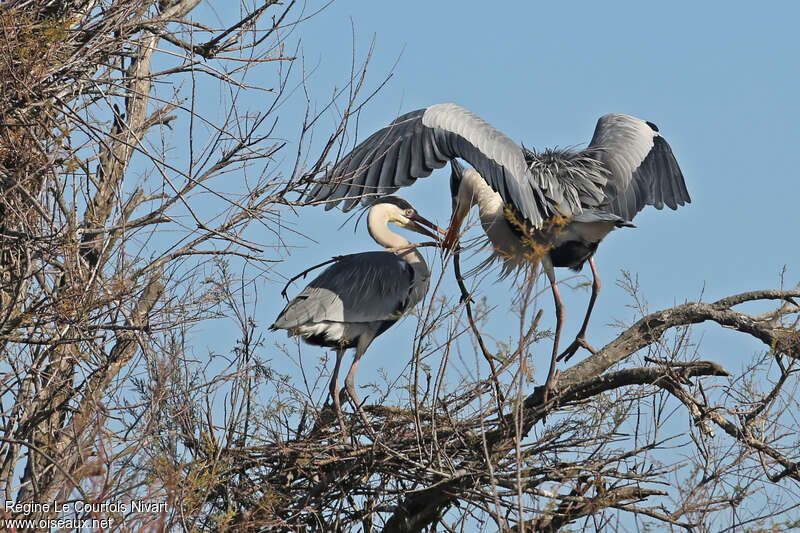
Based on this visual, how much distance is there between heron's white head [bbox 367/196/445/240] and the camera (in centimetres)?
721

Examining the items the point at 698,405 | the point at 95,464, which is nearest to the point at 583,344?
the point at 698,405

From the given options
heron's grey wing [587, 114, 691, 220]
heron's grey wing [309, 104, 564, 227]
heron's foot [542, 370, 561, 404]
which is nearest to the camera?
heron's foot [542, 370, 561, 404]

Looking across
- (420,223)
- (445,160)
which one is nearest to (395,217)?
(420,223)

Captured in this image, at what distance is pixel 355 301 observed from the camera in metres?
6.48

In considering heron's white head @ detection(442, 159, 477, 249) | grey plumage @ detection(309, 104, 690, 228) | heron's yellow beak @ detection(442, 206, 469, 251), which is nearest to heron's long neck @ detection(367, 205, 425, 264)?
heron's white head @ detection(442, 159, 477, 249)

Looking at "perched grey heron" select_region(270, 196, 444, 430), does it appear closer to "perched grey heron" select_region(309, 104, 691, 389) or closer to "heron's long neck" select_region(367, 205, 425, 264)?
"heron's long neck" select_region(367, 205, 425, 264)

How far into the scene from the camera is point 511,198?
5.41m

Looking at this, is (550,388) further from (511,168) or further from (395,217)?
(395,217)

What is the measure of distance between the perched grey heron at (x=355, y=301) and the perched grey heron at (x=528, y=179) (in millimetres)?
637

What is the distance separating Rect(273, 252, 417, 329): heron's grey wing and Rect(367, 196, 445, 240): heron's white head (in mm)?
401

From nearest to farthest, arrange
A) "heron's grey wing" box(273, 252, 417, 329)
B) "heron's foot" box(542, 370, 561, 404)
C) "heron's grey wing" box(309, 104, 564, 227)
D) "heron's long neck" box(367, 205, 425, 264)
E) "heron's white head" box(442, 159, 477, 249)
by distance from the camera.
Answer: "heron's foot" box(542, 370, 561, 404) < "heron's grey wing" box(309, 104, 564, 227) < "heron's white head" box(442, 159, 477, 249) < "heron's grey wing" box(273, 252, 417, 329) < "heron's long neck" box(367, 205, 425, 264)

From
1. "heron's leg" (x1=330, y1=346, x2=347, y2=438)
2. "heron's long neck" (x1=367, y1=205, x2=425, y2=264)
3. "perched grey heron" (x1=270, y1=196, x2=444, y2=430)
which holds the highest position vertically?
"heron's long neck" (x1=367, y1=205, x2=425, y2=264)

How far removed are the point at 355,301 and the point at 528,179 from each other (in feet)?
4.88

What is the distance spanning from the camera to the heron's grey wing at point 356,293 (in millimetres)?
6352
